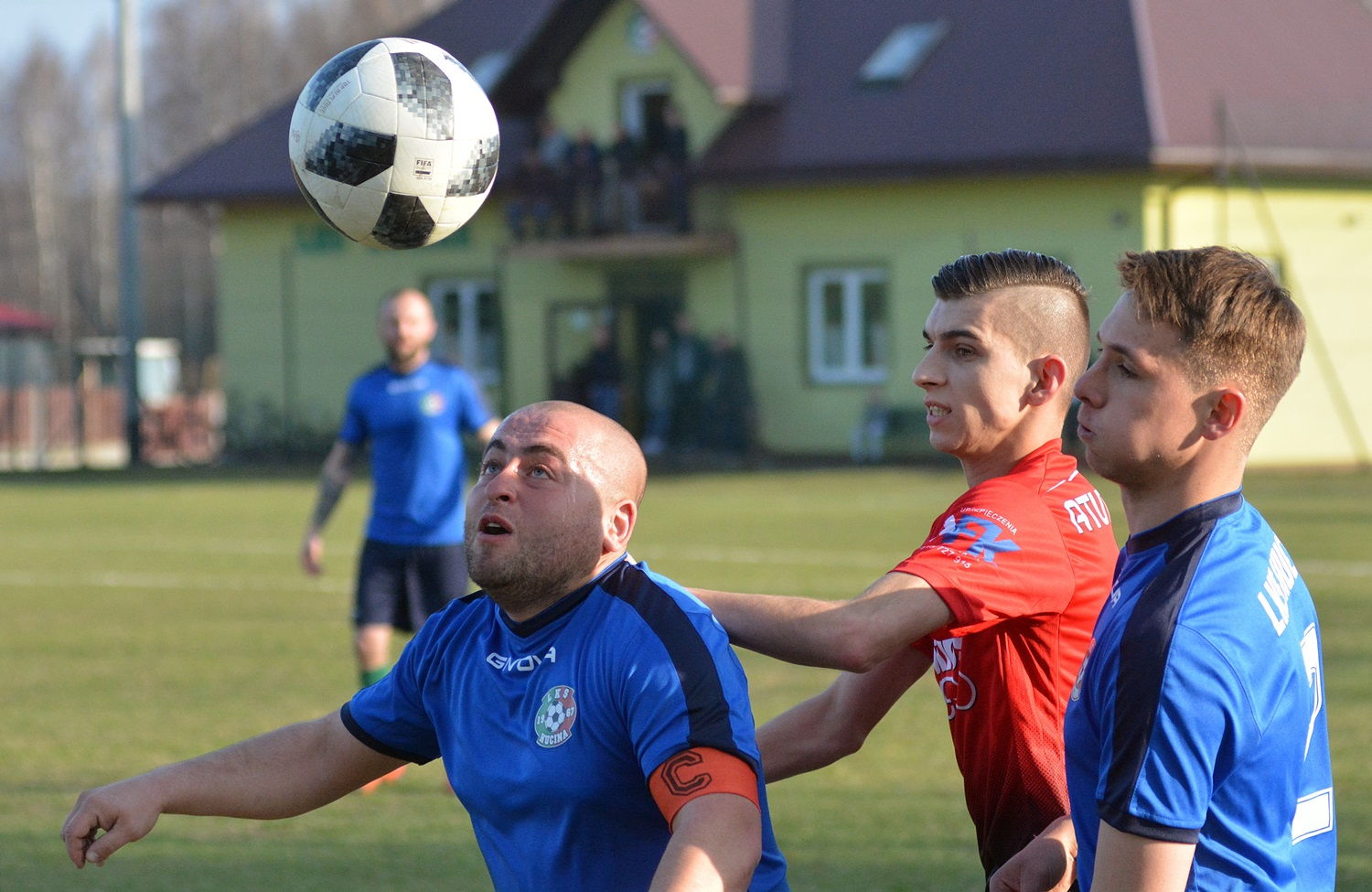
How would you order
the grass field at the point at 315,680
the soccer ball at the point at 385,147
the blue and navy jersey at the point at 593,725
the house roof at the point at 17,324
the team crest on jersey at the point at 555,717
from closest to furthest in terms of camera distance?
1. the blue and navy jersey at the point at 593,725
2. the team crest on jersey at the point at 555,717
3. the soccer ball at the point at 385,147
4. the grass field at the point at 315,680
5. the house roof at the point at 17,324

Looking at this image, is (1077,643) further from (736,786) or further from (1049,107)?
(1049,107)

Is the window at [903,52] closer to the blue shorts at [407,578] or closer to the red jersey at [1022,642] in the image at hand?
the blue shorts at [407,578]

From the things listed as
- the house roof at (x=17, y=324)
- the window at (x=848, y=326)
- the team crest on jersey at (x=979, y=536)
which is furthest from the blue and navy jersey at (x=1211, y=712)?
the house roof at (x=17, y=324)

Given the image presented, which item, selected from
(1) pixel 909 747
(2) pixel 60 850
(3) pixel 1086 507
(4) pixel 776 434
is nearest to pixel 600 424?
(3) pixel 1086 507

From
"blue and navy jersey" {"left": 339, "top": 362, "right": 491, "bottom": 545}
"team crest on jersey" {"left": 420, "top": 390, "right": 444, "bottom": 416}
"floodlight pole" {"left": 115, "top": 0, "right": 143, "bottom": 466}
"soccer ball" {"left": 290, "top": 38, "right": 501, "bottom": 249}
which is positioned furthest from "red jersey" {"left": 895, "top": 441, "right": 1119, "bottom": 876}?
"floodlight pole" {"left": 115, "top": 0, "right": 143, "bottom": 466}

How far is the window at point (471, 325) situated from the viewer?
1331 inches

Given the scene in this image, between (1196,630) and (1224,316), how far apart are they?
1.65 ft

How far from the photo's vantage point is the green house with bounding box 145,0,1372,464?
27562 millimetres

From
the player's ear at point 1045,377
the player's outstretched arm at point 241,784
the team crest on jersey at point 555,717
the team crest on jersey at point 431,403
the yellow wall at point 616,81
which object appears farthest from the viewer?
the yellow wall at point 616,81

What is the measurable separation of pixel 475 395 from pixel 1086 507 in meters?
6.19

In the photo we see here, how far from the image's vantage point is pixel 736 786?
3008 millimetres

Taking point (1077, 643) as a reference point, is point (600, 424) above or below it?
above

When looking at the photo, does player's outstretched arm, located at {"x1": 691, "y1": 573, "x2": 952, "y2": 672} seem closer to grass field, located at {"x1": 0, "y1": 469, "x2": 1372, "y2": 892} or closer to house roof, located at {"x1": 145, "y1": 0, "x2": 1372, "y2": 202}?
grass field, located at {"x1": 0, "y1": 469, "x2": 1372, "y2": 892}

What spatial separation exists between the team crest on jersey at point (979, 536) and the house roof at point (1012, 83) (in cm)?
2385
